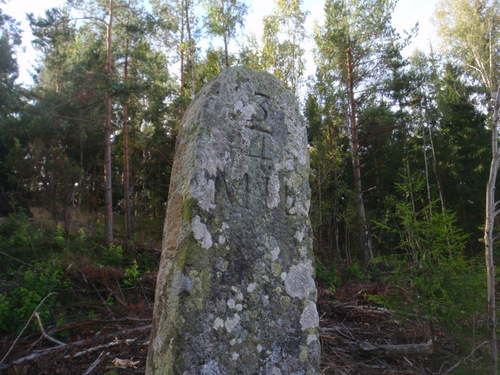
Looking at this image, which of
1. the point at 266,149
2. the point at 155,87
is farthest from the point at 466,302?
the point at 155,87

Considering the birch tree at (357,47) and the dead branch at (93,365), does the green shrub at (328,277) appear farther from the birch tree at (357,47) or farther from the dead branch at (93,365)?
the dead branch at (93,365)

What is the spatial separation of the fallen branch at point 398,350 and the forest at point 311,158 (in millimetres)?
123

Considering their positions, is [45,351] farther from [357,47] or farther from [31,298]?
[357,47]

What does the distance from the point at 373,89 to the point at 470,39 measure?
6134mm

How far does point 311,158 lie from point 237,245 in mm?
11373

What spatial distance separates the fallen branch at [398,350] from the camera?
360cm

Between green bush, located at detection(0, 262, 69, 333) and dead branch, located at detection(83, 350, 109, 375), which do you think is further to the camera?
green bush, located at detection(0, 262, 69, 333)

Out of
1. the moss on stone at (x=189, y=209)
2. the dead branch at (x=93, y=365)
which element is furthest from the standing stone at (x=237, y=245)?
the dead branch at (x=93, y=365)

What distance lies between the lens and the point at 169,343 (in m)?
2.07

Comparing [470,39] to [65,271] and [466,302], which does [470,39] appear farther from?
[65,271]

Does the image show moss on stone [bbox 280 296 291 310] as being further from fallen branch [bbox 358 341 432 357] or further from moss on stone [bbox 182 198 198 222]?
fallen branch [bbox 358 341 432 357]

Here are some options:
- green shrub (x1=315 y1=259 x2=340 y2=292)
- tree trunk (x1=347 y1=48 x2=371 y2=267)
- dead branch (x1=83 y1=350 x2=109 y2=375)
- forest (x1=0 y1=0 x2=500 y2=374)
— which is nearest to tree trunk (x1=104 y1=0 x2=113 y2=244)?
forest (x1=0 y1=0 x2=500 y2=374)

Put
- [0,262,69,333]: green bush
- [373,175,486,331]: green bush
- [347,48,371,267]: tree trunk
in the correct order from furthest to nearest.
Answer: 1. [347,48,371,267]: tree trunk
2. [0,262,69,333]: green bush
3. [373,175,486,331]: green bush

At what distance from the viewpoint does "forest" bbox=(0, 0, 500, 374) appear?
3.55 metres
